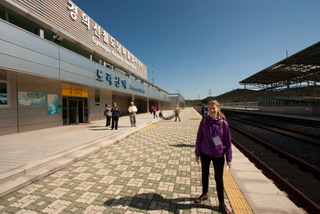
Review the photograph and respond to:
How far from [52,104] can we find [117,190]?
10.0 metres

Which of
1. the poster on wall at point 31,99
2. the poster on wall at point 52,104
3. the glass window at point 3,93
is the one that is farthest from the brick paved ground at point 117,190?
the poster on wall at point 52,104

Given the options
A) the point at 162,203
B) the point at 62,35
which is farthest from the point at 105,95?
the point at 162,203

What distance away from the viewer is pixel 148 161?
4.14 m

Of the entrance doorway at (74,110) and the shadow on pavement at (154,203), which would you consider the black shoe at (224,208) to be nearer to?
the shadow on pavement at (154,203)

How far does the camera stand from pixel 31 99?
8.55 meters

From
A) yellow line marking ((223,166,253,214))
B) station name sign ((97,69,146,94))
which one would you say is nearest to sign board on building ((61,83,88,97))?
station name sign ((97,69,146,94))

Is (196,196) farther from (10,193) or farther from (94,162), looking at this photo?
(10,193)

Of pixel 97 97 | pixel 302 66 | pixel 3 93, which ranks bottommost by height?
pixel 3 93

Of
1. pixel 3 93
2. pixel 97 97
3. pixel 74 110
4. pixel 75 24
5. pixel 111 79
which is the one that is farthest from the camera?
pixel 97 97

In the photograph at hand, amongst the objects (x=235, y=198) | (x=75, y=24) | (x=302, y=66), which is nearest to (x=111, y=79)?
(x=75, y=24)

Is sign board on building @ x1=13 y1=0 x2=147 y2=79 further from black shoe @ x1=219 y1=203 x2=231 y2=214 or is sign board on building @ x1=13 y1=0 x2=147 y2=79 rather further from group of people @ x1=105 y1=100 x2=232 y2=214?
black shoe @ x1=219 y1=203 x2=231 y2=214

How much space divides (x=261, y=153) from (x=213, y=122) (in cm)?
483

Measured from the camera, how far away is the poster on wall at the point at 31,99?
8.02 meters

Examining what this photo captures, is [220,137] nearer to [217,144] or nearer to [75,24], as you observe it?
[217,144]
